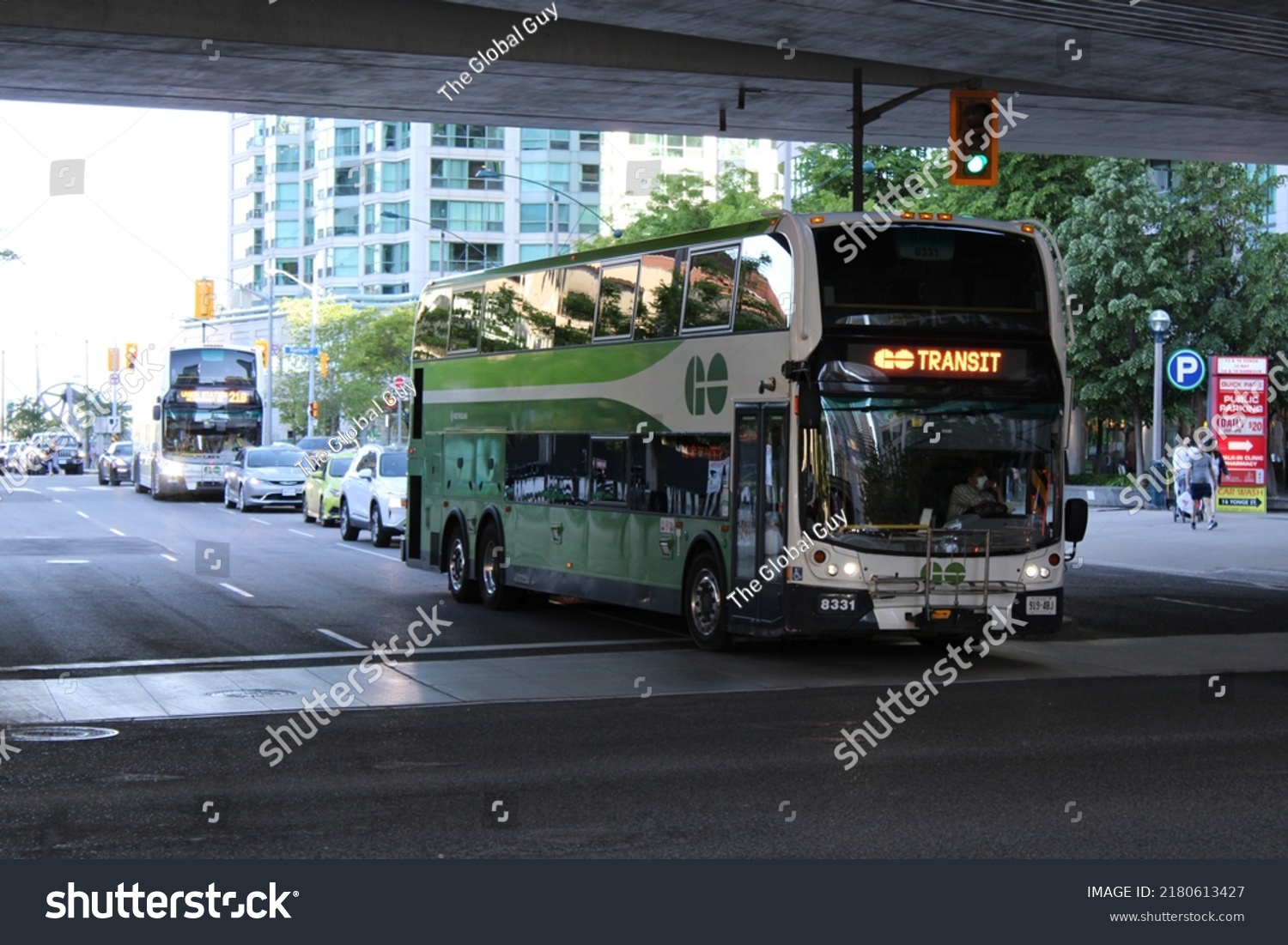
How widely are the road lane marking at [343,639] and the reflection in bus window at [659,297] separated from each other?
409cm

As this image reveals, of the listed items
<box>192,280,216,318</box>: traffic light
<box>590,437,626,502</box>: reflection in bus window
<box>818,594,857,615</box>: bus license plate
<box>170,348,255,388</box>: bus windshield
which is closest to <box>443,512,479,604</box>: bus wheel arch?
<box>590,437,626,502</box>: reflection in bus window

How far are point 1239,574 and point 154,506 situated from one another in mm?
31236

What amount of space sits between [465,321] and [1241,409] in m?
23.1

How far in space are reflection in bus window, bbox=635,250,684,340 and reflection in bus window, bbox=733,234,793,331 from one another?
120 cm

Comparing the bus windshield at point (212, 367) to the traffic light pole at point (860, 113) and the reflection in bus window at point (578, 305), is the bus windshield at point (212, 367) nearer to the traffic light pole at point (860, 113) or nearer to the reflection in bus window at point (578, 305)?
the traffic light pole at point (860, 113)

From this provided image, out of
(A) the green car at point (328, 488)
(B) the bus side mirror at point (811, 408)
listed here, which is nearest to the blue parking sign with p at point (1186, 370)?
(A) the green car at point (328, 488)

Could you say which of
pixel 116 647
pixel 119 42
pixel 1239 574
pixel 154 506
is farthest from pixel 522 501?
pixel 154 506

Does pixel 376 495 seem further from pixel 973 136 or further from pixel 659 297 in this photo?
pixel 659 297

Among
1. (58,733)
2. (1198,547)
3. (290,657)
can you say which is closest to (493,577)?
(290,657)

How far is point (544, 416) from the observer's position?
1975 centimetres

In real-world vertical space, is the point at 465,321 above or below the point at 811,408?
above

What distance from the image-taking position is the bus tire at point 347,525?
111 feet

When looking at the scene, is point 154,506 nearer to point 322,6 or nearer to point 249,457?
point 249,457

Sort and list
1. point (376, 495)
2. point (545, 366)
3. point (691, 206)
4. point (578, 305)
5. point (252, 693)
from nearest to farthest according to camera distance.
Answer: point (252, 693) < point (578, 305) < point (545, 366) < point (376, 495) < point (691, 206)
